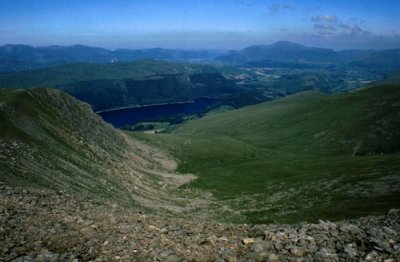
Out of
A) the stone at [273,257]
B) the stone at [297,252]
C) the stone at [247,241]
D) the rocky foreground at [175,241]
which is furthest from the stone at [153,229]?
the stone at [297,252]

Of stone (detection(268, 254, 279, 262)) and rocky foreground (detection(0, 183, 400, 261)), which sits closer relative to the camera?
stone (detection(268, 254, 279, 262))

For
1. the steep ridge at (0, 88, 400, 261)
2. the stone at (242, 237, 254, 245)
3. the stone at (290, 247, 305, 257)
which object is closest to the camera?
the stone at (290, 247, 305, 257)

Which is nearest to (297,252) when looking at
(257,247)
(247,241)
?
(257,247)

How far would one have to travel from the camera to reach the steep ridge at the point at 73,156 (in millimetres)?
53688

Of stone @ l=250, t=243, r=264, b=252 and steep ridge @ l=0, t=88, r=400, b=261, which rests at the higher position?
stone @ l=250, t=243, r=264, b=252

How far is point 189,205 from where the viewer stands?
8062cm

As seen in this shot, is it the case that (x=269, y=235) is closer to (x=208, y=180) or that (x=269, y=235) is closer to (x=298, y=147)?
(x=208, y=180)

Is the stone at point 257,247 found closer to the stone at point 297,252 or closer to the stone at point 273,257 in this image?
the stone at point 273,257

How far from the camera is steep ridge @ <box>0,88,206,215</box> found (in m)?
53.7

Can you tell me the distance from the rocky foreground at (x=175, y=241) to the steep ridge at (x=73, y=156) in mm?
19038

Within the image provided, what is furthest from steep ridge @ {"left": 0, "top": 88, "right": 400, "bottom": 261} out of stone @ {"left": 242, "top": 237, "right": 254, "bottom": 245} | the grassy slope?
the grassy slope

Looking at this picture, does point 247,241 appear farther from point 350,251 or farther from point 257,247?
point 350,251

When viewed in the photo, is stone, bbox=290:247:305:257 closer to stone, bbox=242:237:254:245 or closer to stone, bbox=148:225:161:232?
stone, bbox=242:237:254:245

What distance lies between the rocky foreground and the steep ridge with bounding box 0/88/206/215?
1904 cm
